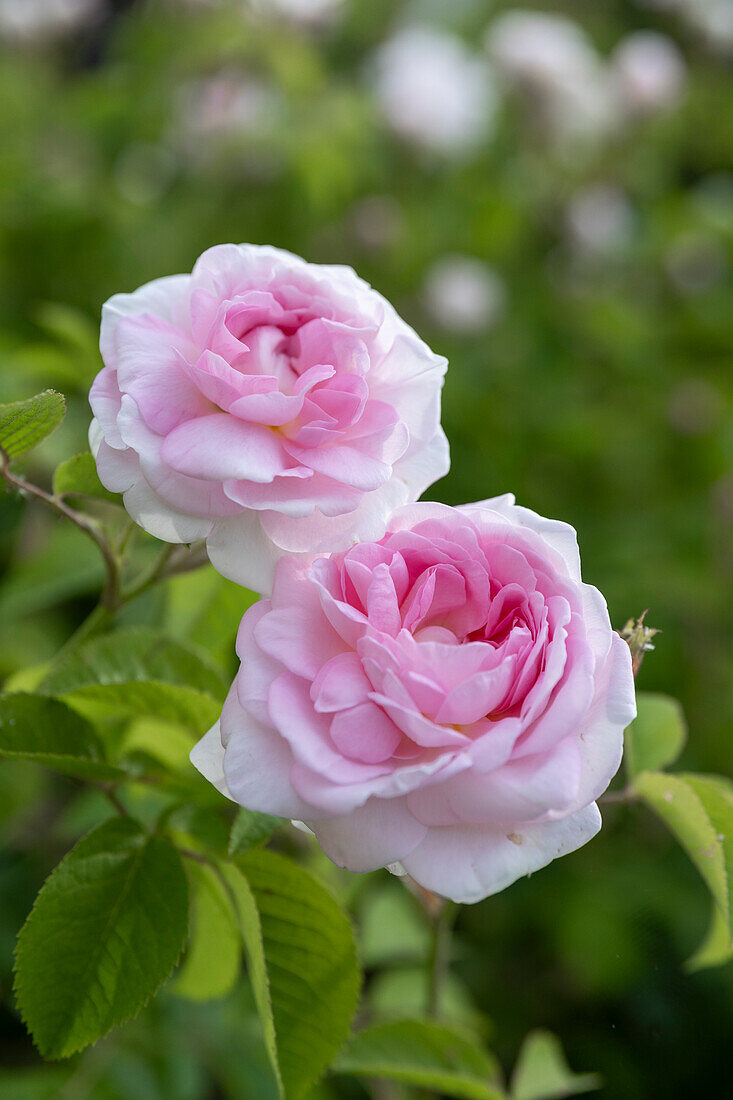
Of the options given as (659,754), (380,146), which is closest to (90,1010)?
(659,754)

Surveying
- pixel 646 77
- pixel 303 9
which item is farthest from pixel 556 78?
pixel 303 9

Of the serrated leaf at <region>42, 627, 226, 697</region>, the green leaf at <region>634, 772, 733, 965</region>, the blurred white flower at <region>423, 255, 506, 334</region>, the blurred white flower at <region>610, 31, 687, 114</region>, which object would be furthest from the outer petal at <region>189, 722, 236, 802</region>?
the blurred white flower at <region>610, 31, 687, 114</region>

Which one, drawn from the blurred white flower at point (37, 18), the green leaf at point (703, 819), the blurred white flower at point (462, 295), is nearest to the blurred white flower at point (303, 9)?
the blurred white flower at point (37, 18)

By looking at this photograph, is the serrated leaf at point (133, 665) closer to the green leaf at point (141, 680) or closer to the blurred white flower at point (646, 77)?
the green leaf at point (141, 680)

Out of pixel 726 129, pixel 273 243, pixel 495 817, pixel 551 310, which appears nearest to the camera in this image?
pixel 495 817

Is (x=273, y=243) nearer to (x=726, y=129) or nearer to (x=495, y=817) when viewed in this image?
(x=726, y=129)
